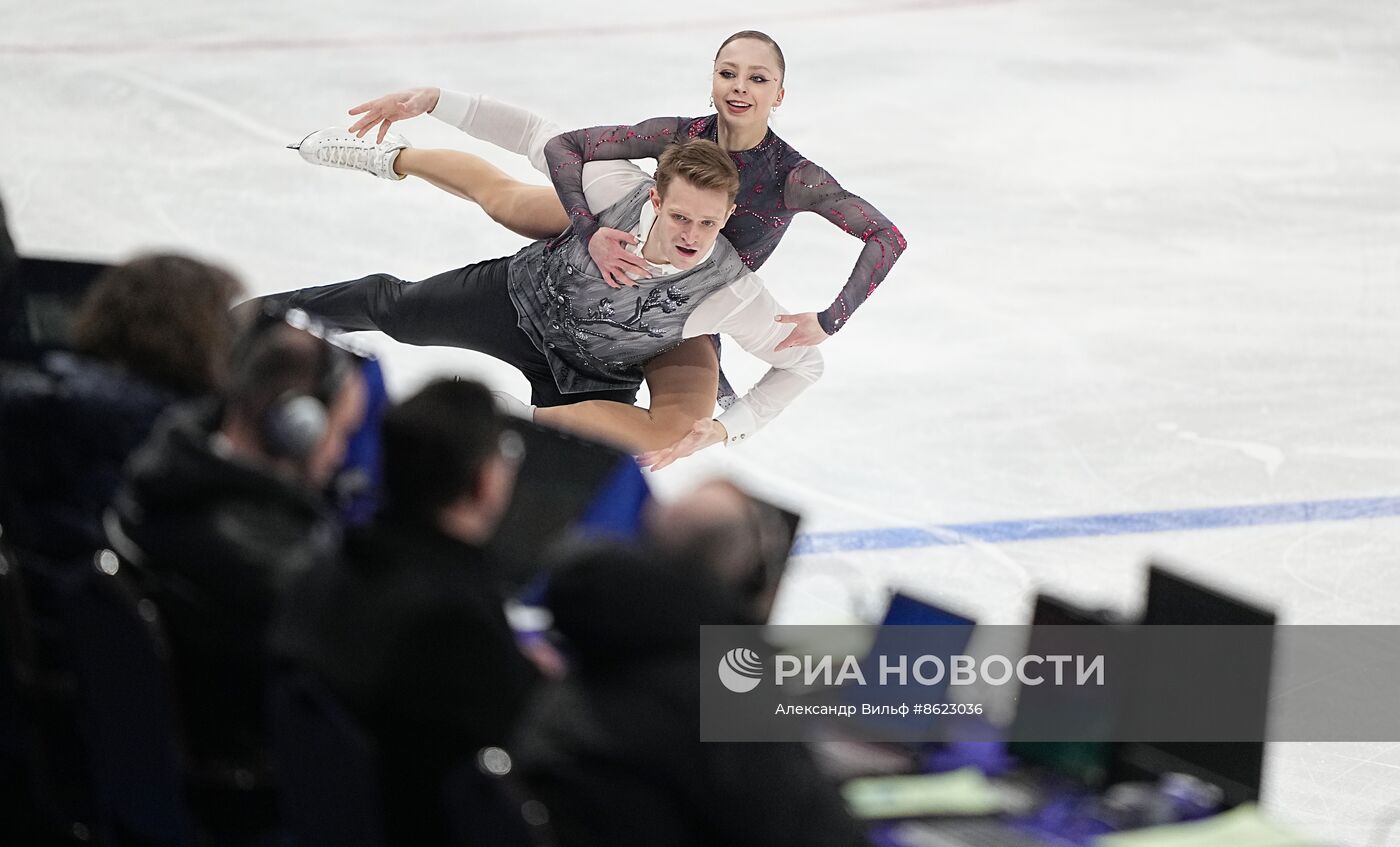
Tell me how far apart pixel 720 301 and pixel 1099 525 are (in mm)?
1392

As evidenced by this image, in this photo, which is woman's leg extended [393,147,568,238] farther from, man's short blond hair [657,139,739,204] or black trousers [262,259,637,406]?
man's short blond hair [657,139,739,204]

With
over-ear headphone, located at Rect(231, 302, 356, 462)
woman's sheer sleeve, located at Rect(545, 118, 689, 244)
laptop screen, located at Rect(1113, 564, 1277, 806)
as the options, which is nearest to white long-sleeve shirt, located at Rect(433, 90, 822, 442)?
woman's sheer sleeve, located at Rect(545, 118, 689, 244)

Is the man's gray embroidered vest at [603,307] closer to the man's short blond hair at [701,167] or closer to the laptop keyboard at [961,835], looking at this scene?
the man's short blond hair at [701,167]

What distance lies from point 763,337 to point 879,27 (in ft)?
15.7

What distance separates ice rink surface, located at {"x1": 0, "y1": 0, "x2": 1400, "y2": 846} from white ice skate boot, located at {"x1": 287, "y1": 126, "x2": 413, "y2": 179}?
6.2 inches

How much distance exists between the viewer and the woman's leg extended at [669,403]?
235 inches

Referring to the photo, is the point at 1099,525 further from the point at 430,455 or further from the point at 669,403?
the point at 430,455

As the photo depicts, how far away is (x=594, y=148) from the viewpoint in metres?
6.09

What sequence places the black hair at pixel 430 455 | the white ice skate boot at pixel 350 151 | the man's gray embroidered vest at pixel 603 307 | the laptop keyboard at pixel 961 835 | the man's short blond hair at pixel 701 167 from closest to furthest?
the black hair at pixel 430 455 < the laptop keyboard at pixel 961 835 < the man's short blond hair at pixel 701 167 < the man's gray embroidered vest at pixel 603 307 < the white ice skate boot at pixel 350 151

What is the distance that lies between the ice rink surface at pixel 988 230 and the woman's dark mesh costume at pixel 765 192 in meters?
0.66

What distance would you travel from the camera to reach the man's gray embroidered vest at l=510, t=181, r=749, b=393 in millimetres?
5879

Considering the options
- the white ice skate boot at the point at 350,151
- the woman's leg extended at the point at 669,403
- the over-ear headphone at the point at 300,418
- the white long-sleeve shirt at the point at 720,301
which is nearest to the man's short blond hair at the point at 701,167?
the white long-sleeve shirt at the point at 720,301

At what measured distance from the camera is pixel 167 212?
781cm

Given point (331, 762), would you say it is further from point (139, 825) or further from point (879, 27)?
point (879, 27)
